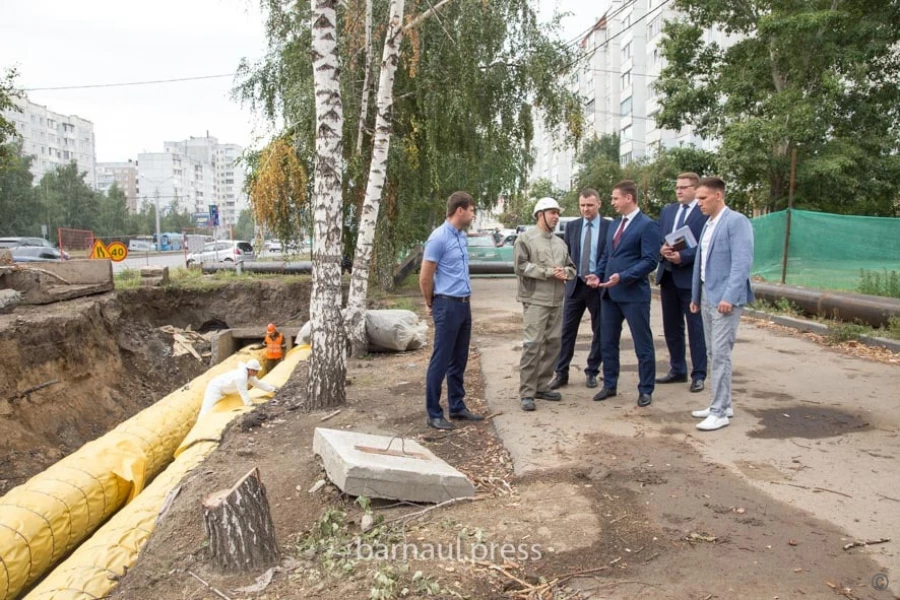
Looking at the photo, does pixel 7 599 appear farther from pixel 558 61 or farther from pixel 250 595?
pixel 558 61

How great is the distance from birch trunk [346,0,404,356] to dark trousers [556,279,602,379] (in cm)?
301

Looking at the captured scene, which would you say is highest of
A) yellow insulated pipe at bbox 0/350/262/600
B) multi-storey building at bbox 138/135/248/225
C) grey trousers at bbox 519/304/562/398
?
multi-storey building at bbox 138/135/248/225

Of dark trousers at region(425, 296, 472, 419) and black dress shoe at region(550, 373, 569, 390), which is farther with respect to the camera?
black dress shoe at region(550, 373, 569, 390)

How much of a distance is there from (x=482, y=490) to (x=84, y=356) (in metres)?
10.9

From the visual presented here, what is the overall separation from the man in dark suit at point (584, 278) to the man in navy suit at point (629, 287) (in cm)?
24

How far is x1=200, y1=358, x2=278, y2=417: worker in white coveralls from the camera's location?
282 inches

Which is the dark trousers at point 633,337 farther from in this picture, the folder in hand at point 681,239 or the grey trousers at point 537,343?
the folder in hand at point 681,239

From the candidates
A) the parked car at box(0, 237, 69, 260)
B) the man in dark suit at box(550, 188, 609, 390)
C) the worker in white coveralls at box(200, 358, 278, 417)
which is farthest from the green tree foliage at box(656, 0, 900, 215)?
the parked car at box(0, 237, 69, 260)

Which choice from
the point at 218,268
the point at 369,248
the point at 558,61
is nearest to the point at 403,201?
the point at 558,61

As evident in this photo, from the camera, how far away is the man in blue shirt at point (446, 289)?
545 centimetres

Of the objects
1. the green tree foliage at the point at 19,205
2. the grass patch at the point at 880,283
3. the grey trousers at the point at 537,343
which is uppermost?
the green tree foliage at the point at 19,205

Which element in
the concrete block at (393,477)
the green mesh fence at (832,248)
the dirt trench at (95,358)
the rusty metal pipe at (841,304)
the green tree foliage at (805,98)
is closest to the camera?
the concrete block at (393,477)

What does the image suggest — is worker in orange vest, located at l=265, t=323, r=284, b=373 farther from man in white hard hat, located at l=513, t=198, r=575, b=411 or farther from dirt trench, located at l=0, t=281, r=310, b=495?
man in white hard hat, located at l=513, t=198, r=575, b=411

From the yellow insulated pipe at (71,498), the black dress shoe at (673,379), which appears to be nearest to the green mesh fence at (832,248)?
the black dress shoe at (673,379)
